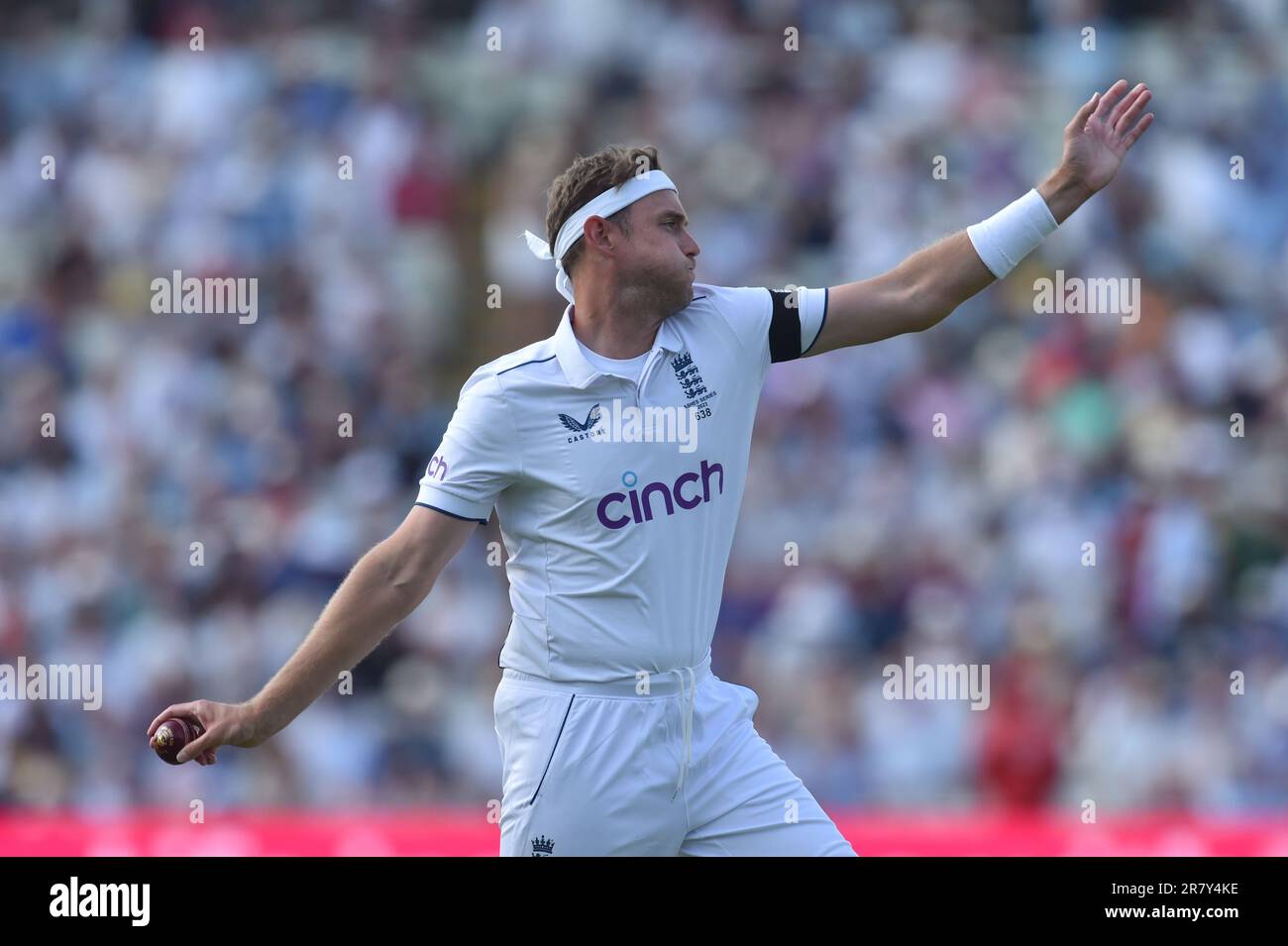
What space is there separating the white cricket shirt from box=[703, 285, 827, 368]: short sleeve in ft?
0.40

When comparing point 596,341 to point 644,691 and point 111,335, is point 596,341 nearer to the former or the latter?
point 644,691

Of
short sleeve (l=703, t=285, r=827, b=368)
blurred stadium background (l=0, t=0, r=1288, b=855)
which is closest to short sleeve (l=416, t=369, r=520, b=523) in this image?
short sleeve (l=703, t=285, r=827, b=368)

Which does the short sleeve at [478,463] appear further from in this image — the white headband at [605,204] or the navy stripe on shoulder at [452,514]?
the white headband at [605,204]

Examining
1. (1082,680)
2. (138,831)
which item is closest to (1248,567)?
(1082,680)

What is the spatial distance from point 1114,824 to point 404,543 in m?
4.79

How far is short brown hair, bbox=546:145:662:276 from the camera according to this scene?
5.73 meters

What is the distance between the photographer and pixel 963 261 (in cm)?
565

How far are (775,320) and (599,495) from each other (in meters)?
0.78

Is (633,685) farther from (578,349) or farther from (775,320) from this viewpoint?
(775,320)

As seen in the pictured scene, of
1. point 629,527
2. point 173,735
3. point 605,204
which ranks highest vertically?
point 605,204

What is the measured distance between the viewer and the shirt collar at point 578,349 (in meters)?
5.54

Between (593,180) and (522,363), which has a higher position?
(593,180)

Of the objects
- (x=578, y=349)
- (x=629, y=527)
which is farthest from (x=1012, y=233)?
(x=629, y=527)

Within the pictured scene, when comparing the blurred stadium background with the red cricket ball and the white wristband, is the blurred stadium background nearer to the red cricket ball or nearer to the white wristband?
the red cricket ball
